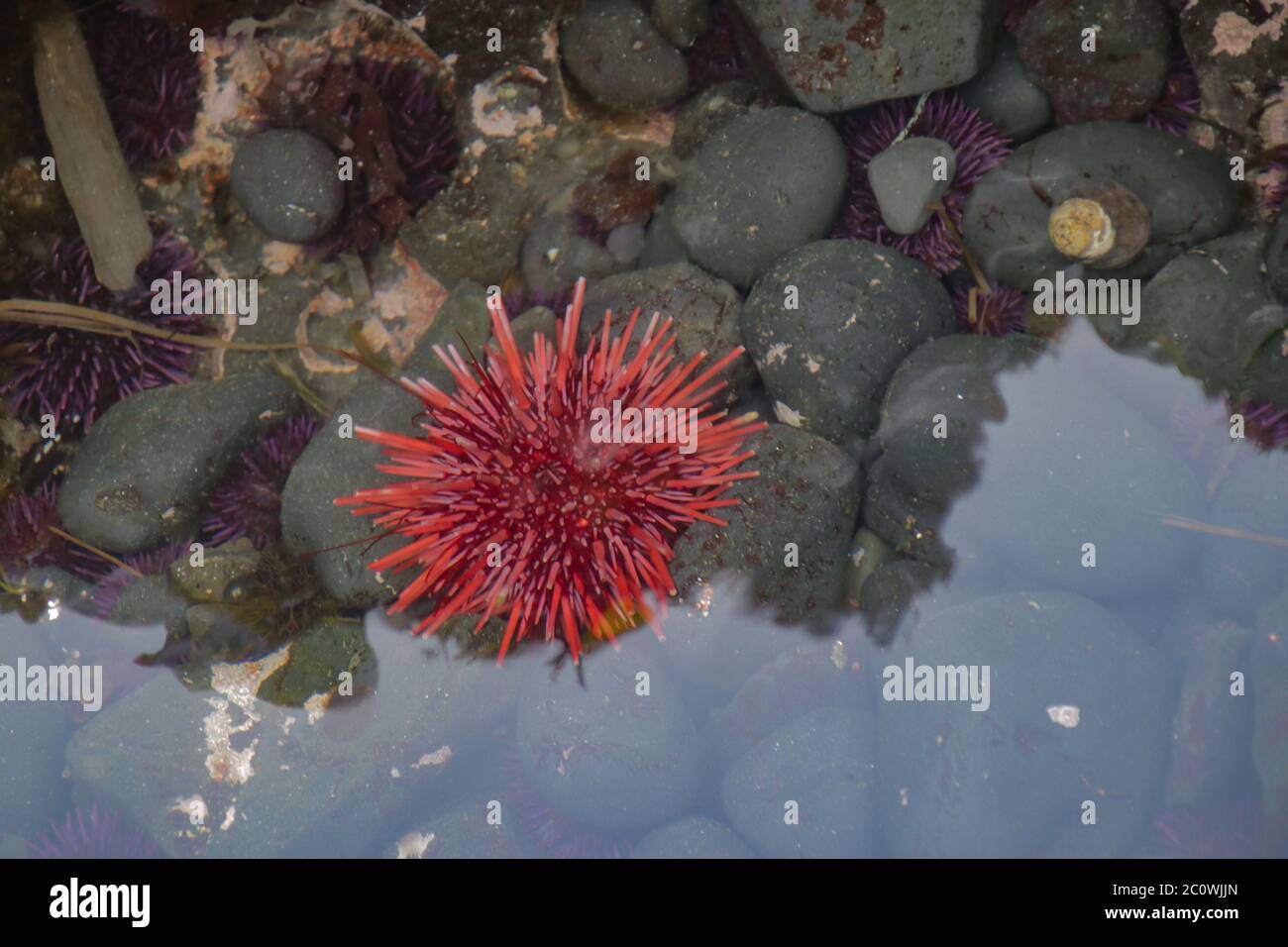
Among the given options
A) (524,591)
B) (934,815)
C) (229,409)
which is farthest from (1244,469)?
(229,409)

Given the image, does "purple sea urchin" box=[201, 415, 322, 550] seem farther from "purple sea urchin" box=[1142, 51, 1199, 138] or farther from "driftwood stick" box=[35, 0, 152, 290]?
"purple sea urchin" box=[1142, 51, 1199, 138]

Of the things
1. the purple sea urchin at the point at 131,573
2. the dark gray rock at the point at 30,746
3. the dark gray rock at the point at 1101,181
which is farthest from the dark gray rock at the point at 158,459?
the dark gray rock at the point at 1101,181

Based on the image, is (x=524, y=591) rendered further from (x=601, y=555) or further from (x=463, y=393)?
(x=463, y=393)

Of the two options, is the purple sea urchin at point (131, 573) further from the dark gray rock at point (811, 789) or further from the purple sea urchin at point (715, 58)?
the purple sea urchin at point (715, 58)

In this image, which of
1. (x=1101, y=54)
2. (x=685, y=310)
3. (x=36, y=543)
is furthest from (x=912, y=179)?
(x=36, y=543)

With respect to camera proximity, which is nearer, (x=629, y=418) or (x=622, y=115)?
(x=629, y=418)

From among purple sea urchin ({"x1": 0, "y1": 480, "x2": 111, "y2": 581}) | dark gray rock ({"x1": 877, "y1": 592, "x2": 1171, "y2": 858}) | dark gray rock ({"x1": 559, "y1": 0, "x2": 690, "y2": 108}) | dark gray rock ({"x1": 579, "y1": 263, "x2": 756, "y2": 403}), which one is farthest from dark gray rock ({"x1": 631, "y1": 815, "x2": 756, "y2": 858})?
dark gray rock ({"x1": 559, "y1": 0, "x2": 690, "y2": 108})
